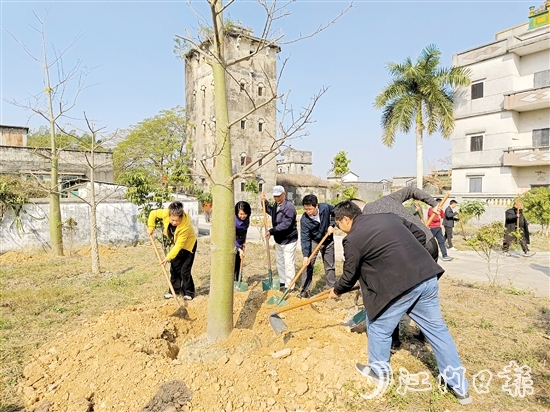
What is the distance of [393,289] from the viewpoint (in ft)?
9.30

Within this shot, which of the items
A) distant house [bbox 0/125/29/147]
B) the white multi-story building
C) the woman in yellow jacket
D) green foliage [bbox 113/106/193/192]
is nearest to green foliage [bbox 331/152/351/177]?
the white multi-story building

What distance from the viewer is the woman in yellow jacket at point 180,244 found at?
16.7 feet

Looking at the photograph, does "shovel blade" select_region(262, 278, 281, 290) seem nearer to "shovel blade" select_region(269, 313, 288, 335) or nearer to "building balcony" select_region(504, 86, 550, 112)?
"shovel blade" select_region(269, 313, 288, 335)

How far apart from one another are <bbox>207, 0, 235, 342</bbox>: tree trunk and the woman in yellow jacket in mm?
1732

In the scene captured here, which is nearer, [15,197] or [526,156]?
[15,197]

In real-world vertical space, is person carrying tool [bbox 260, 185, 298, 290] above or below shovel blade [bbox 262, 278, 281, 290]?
above

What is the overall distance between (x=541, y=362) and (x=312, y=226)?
3039mm

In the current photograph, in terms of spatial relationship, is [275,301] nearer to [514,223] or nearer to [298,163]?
[514,223]

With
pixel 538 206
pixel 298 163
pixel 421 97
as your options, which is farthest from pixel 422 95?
pixel 298 163

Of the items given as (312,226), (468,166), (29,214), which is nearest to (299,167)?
(468,166)

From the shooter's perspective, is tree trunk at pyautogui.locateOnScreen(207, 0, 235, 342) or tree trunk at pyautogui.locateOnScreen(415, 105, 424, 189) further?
tree trunk at pyautogui.locateOnScreen(415, 105, 424, 189)

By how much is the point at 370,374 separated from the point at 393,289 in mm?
802

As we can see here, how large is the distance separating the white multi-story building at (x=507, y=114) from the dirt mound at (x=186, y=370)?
68.4ft

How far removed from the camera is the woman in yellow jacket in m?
5.10
